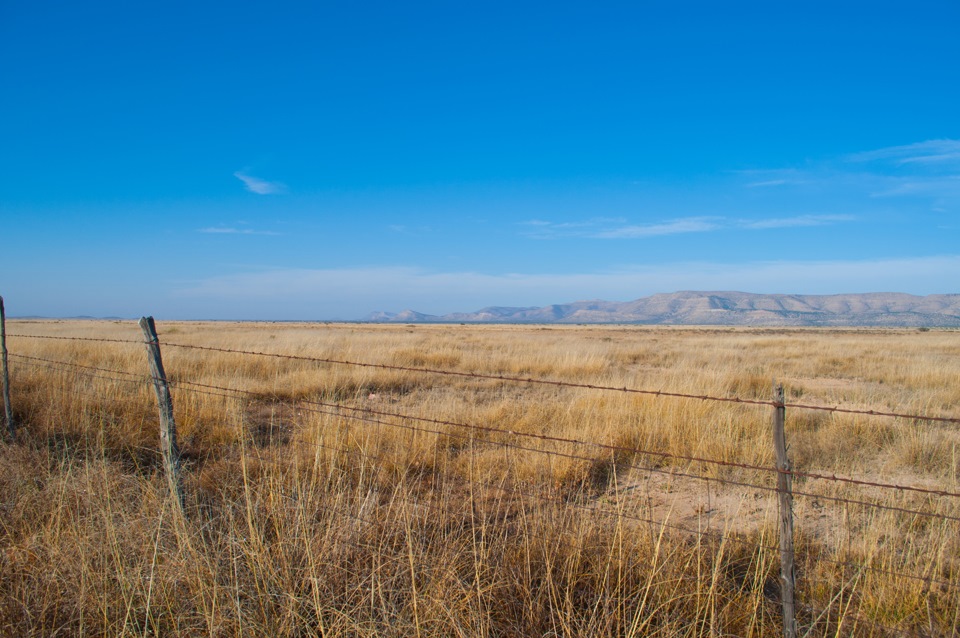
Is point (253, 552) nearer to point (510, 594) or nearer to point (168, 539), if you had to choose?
point (168, 539)

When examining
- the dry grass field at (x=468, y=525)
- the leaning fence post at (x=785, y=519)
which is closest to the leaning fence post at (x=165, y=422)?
the dry grass field at (x=468, y=525)

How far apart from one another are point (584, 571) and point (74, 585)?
2.90 meters

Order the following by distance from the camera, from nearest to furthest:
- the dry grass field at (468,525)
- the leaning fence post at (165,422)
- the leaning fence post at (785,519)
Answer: the leaning fence post at (785,519) → the dry grass field at (468,525) → the leaning fence post at (165,422)

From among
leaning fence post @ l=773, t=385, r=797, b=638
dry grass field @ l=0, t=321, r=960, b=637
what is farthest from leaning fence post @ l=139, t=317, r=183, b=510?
leaning fence post @ l=773, t=385, r=797, b=638

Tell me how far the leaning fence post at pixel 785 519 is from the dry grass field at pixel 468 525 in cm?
13

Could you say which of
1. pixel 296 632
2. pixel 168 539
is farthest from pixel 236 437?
pixel 296 632

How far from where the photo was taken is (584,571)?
3193mm

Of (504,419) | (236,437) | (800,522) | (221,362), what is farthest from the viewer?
(221,362)

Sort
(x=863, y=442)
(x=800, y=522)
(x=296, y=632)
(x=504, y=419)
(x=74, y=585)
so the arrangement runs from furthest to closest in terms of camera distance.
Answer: (x=504, y=419), (x=863, y=442), (x=800, y=522), (x=74, y=585), (x=296, y=632)

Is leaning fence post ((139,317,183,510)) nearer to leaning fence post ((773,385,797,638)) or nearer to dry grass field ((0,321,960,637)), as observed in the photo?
dry grass field ((0,321,960,637))

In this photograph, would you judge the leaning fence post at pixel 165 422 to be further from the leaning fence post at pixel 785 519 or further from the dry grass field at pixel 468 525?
the leaning fence post at pixel 785 519

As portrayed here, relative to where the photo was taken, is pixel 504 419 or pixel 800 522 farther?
pixel 504 419

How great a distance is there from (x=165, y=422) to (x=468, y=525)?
2526mm

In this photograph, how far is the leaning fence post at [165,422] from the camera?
371 cm
